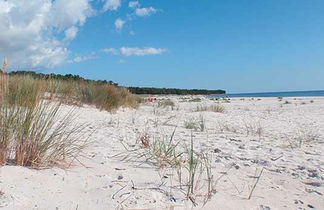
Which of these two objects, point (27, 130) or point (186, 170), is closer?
point (27, 130)

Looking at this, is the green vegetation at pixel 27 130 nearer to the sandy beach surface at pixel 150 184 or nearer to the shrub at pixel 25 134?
the shrub at pixel 25 134

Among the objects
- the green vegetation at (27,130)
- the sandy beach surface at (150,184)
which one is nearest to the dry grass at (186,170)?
the sandy beach surface at (150,184)

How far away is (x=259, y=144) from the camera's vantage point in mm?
3750

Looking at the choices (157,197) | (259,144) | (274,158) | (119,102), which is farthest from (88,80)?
(157,197)

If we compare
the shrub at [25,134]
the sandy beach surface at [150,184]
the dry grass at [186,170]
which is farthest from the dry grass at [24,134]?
the dry grass at [186,170]

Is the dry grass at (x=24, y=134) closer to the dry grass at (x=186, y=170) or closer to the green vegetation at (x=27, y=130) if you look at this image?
the green vegetation at (x=27, y=130)

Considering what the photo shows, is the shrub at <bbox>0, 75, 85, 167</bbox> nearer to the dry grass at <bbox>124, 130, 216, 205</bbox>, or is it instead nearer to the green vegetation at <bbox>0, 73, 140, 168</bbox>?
the green vegetation at <bbox>0, 73, 140, 168</bbox>

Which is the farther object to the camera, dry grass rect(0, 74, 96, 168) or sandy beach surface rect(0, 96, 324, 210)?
dry grass rect(0, 74, 96, 168)

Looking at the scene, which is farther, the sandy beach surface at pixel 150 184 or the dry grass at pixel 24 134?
the dry grass at pixel 24 134

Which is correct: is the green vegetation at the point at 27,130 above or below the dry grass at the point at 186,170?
above

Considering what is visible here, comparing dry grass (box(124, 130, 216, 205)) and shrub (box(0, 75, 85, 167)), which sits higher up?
shrub (box(0, 75, 85, 167))

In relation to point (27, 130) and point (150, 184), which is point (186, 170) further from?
point (27, 130)

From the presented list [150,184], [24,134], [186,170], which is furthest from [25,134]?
[186,170]

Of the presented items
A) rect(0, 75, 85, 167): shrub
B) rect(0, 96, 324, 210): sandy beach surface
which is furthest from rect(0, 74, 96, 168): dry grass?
rect(0, 96, 324, 210): sandy beach surface
